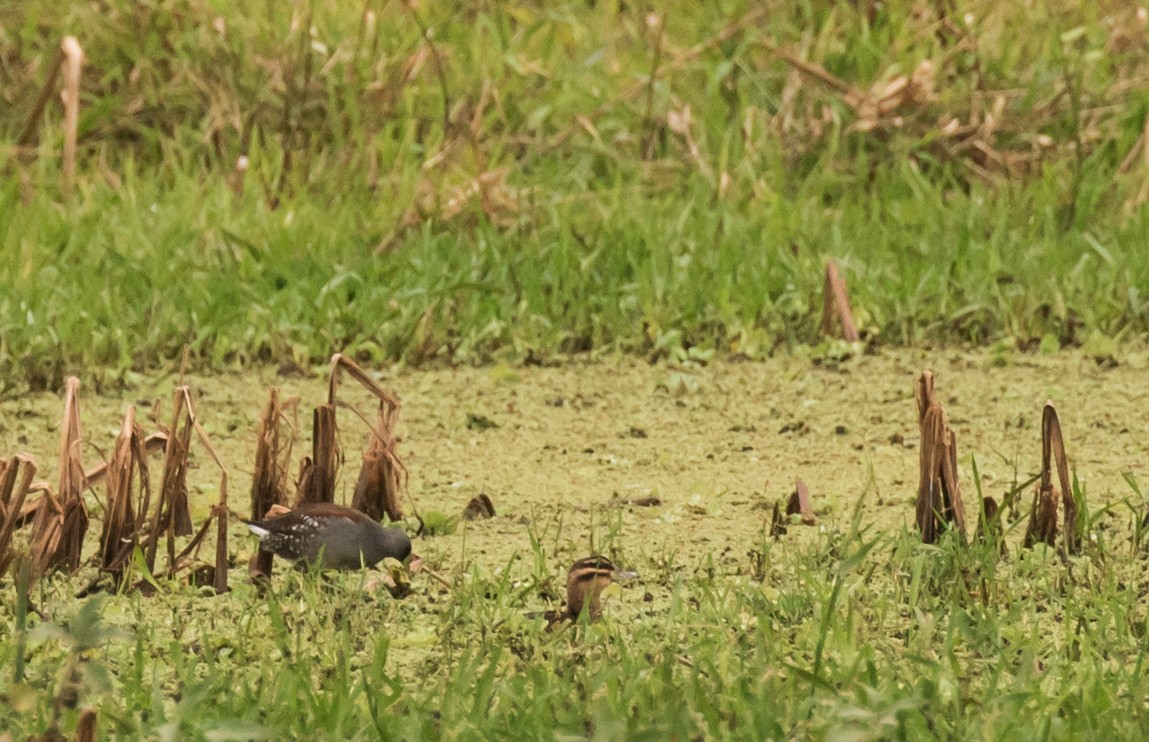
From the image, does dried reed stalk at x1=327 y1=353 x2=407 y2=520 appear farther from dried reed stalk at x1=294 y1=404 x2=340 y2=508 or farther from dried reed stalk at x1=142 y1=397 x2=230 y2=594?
dried reed stalk at x1=142 y1=397 x2=230 y2=594

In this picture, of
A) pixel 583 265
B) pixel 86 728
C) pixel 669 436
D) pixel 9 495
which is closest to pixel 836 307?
pixel 583 265

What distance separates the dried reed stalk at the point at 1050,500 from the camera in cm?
315

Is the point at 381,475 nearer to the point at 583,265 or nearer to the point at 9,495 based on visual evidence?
the point at 9,495

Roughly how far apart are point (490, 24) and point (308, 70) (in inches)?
30.6

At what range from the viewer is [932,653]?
9.23 feet

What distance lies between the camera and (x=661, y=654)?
2.75 meters

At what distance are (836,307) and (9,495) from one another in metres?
2.46

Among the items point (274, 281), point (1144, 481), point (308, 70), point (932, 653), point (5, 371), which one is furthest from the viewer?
point (308, 70)

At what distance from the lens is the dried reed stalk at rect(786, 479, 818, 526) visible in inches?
137

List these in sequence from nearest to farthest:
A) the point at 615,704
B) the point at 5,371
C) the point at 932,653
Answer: the point at 615,704, the point at 932,653, the point at 5,371

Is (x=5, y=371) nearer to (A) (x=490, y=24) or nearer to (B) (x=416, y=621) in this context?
(B) (x=416, y=621)

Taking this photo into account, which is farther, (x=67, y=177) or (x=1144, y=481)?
(x=67, y=177)

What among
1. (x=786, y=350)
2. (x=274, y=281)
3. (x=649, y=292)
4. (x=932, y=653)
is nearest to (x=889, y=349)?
(x=786, y=350)

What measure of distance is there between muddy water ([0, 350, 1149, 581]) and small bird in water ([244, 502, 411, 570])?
0.17 m
